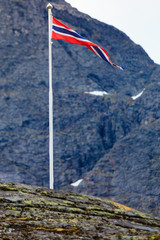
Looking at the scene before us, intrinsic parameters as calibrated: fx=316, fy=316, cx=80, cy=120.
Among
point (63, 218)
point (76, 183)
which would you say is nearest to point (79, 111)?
point (76, 183)

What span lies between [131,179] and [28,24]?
2252 inches

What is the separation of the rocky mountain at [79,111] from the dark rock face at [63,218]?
48.8 meters

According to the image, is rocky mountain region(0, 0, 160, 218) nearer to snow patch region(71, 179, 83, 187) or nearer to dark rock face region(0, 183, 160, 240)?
snow patch region(71, 179, 83, 187)

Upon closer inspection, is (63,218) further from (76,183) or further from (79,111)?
(79,111)

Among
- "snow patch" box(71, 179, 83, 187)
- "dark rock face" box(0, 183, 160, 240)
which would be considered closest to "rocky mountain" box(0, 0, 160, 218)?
"snow patch" box(71, 179, 83, 187)

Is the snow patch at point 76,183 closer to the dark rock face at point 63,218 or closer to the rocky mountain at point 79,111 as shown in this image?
the rocky mountain at point 79,111

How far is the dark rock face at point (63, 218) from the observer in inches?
268

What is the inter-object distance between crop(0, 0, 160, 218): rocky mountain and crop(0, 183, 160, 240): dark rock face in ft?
160

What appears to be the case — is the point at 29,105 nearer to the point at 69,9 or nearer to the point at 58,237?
the point at 69,9

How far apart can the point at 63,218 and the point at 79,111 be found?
74305 mm

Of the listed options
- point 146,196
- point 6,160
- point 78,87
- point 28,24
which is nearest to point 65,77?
point 78,87

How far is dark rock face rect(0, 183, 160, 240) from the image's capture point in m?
6.81

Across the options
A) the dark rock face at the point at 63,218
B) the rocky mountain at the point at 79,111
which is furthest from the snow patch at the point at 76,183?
the dark rock face at the point at 63,218

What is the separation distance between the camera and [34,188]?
10.2 meters
